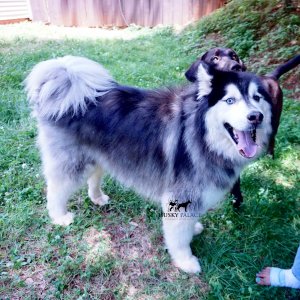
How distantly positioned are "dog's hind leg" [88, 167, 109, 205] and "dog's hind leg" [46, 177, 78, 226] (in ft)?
0.82

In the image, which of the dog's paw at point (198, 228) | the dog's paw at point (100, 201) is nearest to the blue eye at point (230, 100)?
the dog's paw at point (198, 228)

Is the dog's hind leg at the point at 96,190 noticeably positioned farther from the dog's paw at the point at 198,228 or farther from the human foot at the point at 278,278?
the human foot at the point at 278,278

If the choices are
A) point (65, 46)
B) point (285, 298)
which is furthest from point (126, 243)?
point (65, 46)

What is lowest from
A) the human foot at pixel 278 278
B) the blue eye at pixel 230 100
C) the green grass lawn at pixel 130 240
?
the green grass lawn at pixel 130 240

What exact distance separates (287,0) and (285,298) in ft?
19.3

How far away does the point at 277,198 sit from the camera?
2.79m

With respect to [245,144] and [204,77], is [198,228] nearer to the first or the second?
[245,144]

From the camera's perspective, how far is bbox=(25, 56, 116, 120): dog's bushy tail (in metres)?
2.19

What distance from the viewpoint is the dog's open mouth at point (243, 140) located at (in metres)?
1.78

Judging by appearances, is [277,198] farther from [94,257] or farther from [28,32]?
[28,32]

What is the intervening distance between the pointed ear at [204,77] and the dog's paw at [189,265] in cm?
121

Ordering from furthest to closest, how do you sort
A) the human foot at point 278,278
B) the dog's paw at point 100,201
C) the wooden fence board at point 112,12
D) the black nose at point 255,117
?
the wooden fence board at point 112,12, the dog's paw at point 100,201, the human foot at point 278,278, the black nose at point 255,117

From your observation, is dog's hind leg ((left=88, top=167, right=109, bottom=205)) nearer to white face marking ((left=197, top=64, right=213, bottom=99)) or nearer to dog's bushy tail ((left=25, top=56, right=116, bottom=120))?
dog's bushy tail ((left=25, top=56, right=116, bottom=120))

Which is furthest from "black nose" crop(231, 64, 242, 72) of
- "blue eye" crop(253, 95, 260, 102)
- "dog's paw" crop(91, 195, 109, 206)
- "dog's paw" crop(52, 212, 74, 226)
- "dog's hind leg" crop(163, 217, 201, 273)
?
"dog's paw" crop(52, 212, 74, 226)
